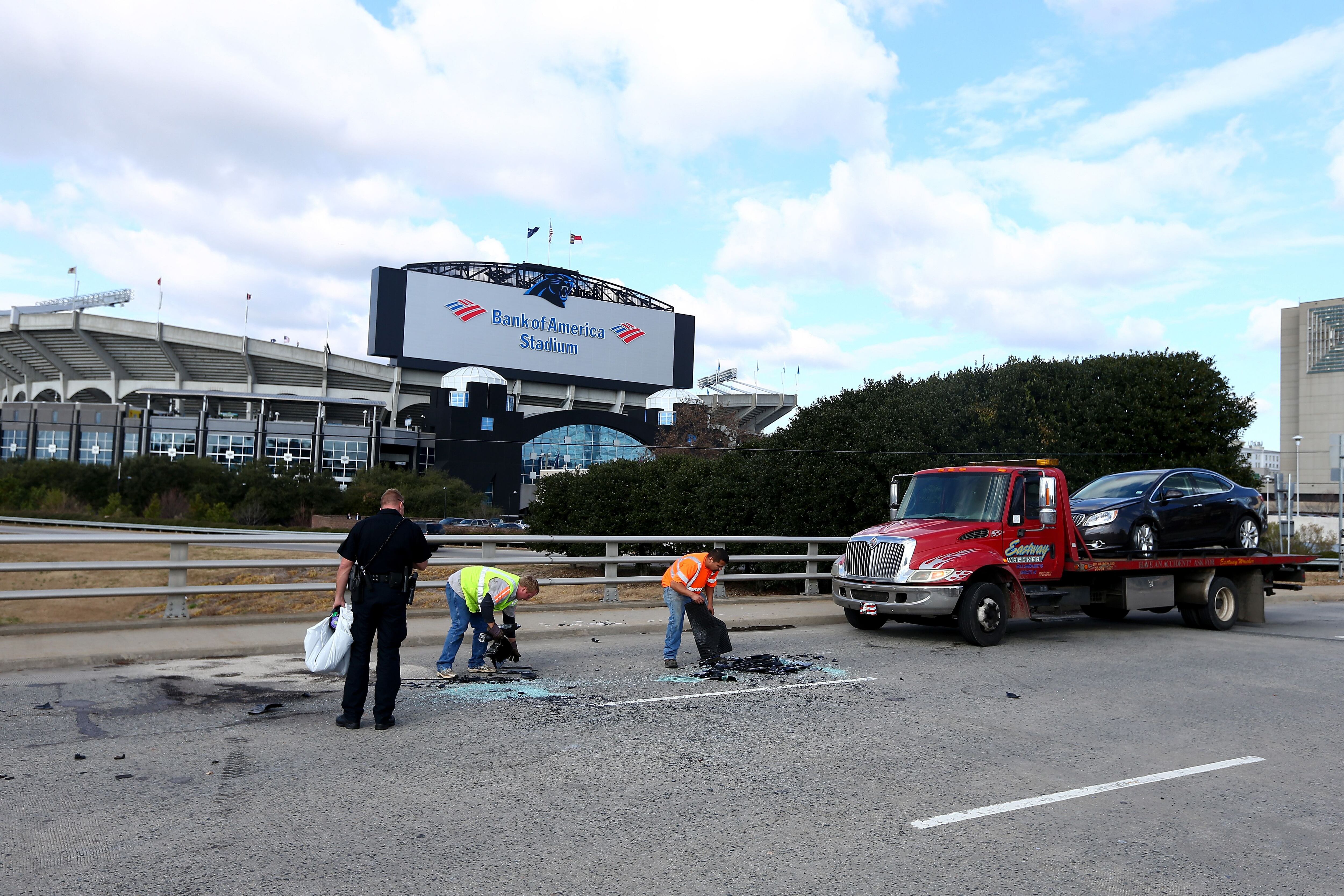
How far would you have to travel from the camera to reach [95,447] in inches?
3642

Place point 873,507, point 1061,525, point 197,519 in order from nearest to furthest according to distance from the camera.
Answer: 1. point 1061,525
2. point 873,507
3. point 197,519

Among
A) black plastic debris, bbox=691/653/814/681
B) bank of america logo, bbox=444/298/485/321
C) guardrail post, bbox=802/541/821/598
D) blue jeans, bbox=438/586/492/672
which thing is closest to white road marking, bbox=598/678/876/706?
black plastic debris, bbox=691/653/814/681

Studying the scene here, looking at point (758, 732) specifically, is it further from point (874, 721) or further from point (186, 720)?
point (186, 720)

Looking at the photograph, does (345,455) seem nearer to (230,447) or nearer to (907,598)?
(230,447)

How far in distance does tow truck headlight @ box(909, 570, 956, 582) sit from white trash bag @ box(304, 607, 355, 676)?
7260mm

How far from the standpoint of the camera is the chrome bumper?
11.8m

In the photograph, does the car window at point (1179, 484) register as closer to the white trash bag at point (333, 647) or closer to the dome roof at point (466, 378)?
the white trash bag at point (333, 647)

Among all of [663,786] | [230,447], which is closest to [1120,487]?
[663,786]

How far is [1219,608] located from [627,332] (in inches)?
3587

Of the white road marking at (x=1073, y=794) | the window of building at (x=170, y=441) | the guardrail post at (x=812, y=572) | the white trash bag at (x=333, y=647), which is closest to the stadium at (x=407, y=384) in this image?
the window of building at (x=170, y=441)

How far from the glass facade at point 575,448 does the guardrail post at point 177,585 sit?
266 feet

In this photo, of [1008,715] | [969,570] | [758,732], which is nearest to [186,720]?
[758,732]

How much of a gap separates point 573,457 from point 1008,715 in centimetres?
9099

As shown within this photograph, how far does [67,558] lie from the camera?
3425 centimetres
